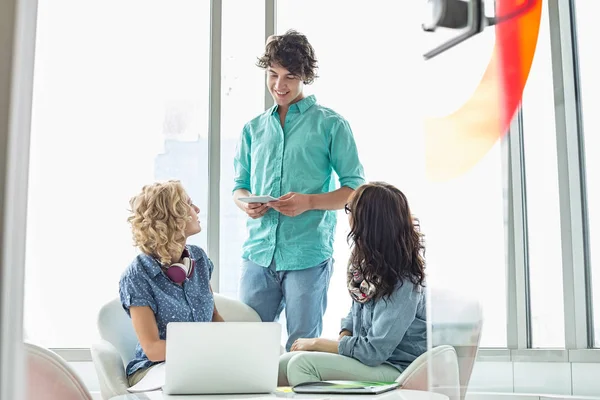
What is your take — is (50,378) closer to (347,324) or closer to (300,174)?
(347,324)

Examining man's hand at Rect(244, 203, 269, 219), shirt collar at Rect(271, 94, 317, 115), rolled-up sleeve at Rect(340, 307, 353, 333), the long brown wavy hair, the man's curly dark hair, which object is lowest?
rolled-up sleeve at Rect(340, 307, 353, 333)

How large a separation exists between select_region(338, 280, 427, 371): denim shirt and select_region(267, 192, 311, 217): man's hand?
21.0 inches

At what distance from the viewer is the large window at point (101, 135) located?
3.45m

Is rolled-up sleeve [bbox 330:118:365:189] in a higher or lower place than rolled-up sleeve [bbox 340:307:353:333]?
higher

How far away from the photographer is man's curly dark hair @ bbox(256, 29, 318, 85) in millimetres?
2611

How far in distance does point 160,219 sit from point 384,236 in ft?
2.33

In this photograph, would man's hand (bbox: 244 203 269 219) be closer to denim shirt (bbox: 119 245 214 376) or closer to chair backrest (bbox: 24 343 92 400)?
denim shirt (bbox: 119 245 214 376)

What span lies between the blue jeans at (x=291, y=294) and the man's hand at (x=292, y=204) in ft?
0.70

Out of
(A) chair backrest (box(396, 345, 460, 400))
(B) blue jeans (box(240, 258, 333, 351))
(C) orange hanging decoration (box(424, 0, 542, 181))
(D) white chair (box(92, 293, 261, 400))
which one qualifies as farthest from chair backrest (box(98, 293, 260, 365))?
(C) orange hanging decoration (box(424, 0, 542, 181))

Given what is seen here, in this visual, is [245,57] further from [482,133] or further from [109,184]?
[482,133]

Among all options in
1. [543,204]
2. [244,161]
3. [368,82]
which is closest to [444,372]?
[543,204]

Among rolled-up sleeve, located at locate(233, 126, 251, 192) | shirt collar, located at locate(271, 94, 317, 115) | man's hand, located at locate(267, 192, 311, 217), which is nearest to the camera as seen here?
man's hand, located at locate(267, 192, 311, 217)

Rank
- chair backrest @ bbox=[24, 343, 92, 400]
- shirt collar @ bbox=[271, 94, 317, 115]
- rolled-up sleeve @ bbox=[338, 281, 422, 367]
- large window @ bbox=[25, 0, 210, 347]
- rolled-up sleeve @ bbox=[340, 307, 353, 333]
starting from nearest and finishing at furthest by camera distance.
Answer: chair backrest @ bbox=[24, 343, 92, 400] → rolled-up sleeve @ bbox=[338, 281, 422, 367] → rolled-up sleeve @ bbox=[340, 307, 353, 333] → shirt collar @ bbox=[271, 94, 317, 115] → large window @ bbox=[25, 0, 210, 347]

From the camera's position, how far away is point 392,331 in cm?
194
